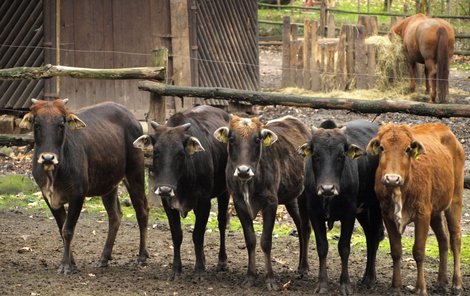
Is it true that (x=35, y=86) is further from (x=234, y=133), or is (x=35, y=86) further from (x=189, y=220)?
(x=234, y=133)

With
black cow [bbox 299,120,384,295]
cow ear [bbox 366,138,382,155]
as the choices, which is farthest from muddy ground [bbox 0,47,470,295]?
cow ear [bbox 366,138,382,155]

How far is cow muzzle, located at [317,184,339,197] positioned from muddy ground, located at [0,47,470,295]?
100 cm

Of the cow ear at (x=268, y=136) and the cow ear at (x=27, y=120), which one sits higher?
the cow ear at (x=27, y=120)

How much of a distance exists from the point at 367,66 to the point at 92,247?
15171mm

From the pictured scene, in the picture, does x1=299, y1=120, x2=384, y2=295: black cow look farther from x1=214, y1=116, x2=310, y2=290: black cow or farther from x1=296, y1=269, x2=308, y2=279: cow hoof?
x1=296, y1=269, x2=308, y2=279: cow hoof

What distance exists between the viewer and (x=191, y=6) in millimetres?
21484

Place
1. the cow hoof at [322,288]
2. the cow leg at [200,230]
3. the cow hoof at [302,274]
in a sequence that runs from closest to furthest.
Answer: the cow hoof at [322,288]
the cow leg at [200,230]
the cow hoof at [302,274]

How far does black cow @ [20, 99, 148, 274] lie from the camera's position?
11.1 m

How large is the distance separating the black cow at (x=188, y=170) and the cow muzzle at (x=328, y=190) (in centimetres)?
137

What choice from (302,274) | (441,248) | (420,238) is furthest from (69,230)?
(441,248)

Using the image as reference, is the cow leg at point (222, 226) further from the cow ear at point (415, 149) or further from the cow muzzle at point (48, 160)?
the cow ear at point (415, 149)

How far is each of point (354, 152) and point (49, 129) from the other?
2.97m

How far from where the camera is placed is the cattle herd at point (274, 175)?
34.7 ft

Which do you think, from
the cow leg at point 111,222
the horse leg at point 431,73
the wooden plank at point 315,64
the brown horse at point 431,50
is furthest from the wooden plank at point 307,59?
the cow leg at point 111,222
